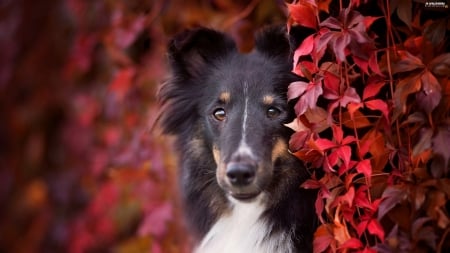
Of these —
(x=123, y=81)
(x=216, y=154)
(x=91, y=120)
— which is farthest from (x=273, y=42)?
(x=91, y=120)

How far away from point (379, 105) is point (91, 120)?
380 centimetres

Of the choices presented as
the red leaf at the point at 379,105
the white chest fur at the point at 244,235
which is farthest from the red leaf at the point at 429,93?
the white chest fur at the point at 244,235

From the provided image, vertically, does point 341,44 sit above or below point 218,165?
above

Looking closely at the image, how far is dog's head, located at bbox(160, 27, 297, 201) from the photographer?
136 inches

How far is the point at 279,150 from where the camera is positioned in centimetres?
355

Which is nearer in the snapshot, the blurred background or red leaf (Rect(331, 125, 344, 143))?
red leaf (Rect(331, 125, 344, 143))

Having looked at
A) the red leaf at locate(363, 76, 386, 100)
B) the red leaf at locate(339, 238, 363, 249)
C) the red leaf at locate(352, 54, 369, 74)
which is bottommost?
the red leaf at locate(339, 238, 363, 249)

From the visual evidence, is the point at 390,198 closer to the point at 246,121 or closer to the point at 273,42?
the point at 246,121

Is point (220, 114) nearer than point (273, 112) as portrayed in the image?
No

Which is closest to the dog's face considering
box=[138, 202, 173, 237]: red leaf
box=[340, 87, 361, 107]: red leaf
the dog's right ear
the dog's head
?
the dog's head

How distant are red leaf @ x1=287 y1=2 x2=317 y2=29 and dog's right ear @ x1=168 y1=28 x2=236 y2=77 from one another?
2.99ft

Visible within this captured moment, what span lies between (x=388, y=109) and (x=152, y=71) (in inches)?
118

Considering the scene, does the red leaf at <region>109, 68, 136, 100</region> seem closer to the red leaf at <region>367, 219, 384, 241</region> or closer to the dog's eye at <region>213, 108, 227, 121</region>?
the dog's eye at <region>213, 108, 227, 121</region>

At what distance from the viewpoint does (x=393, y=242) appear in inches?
112
